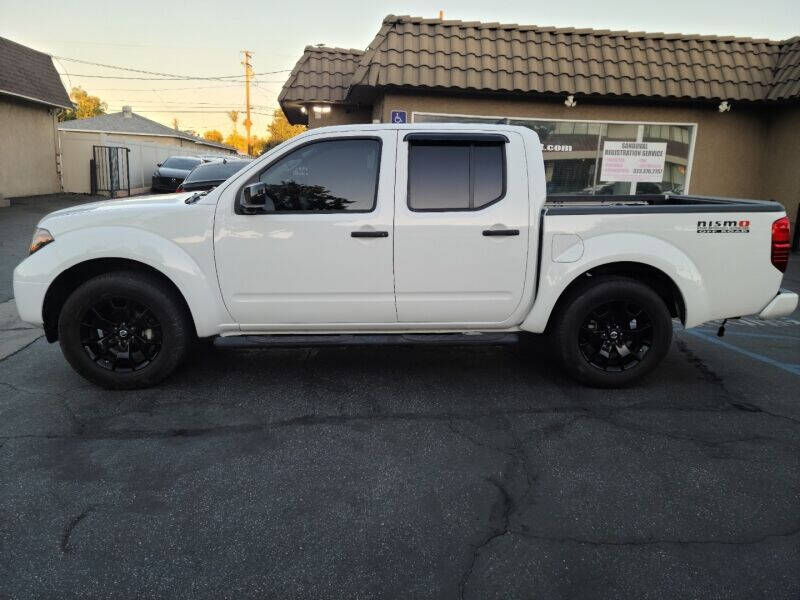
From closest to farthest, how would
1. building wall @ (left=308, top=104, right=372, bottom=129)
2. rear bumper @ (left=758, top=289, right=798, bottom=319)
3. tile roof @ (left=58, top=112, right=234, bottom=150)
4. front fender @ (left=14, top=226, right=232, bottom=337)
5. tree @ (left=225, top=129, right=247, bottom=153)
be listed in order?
front fender @ (left=14, top=226, right=232, bottom=337) → rear bumper @ (left=758, top=289, right=798, bottom=319) → building wall @ (left=308, top=104, right=372, bottom=129) → tile roof @ (left=58, top=112, right=234, bottom=150) → tree @ (left=225, top=129, right=247, bottom=153)

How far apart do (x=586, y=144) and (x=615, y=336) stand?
830 cm

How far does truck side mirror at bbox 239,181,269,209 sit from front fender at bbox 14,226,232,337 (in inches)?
15.9

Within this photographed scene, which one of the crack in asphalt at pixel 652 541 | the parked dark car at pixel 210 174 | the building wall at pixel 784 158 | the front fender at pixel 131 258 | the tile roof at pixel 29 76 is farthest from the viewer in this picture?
the tile roof at pixel 29 76

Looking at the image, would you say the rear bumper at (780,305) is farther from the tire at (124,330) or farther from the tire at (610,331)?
the tire at (124,330)

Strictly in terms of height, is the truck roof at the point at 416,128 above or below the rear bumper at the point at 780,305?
above

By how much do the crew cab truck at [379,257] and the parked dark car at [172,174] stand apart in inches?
749

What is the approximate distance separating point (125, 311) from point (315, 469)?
7.05 ft

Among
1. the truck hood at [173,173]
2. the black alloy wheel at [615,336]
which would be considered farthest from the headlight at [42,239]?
the truck hood at [173,173]

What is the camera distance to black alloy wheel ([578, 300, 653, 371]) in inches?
182

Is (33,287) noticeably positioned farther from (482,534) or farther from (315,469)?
(482,534)

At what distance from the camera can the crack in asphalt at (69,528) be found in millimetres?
2666

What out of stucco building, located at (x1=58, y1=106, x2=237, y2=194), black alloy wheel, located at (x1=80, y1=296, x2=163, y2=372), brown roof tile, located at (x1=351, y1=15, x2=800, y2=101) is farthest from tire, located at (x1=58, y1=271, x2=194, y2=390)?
stucco building, located at (x1=58, y1=106, x2=237, y2=194)

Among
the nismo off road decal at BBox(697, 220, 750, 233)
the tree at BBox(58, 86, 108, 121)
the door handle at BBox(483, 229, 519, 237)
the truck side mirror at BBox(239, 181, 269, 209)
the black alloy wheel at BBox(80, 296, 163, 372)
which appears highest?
the tree at BBox(58, 86, 108, 121)

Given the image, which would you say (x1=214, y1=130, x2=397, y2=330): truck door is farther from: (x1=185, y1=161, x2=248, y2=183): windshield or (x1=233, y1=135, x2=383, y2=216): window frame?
(x1=185, y1=161, x2=248, y2=183): windshield
